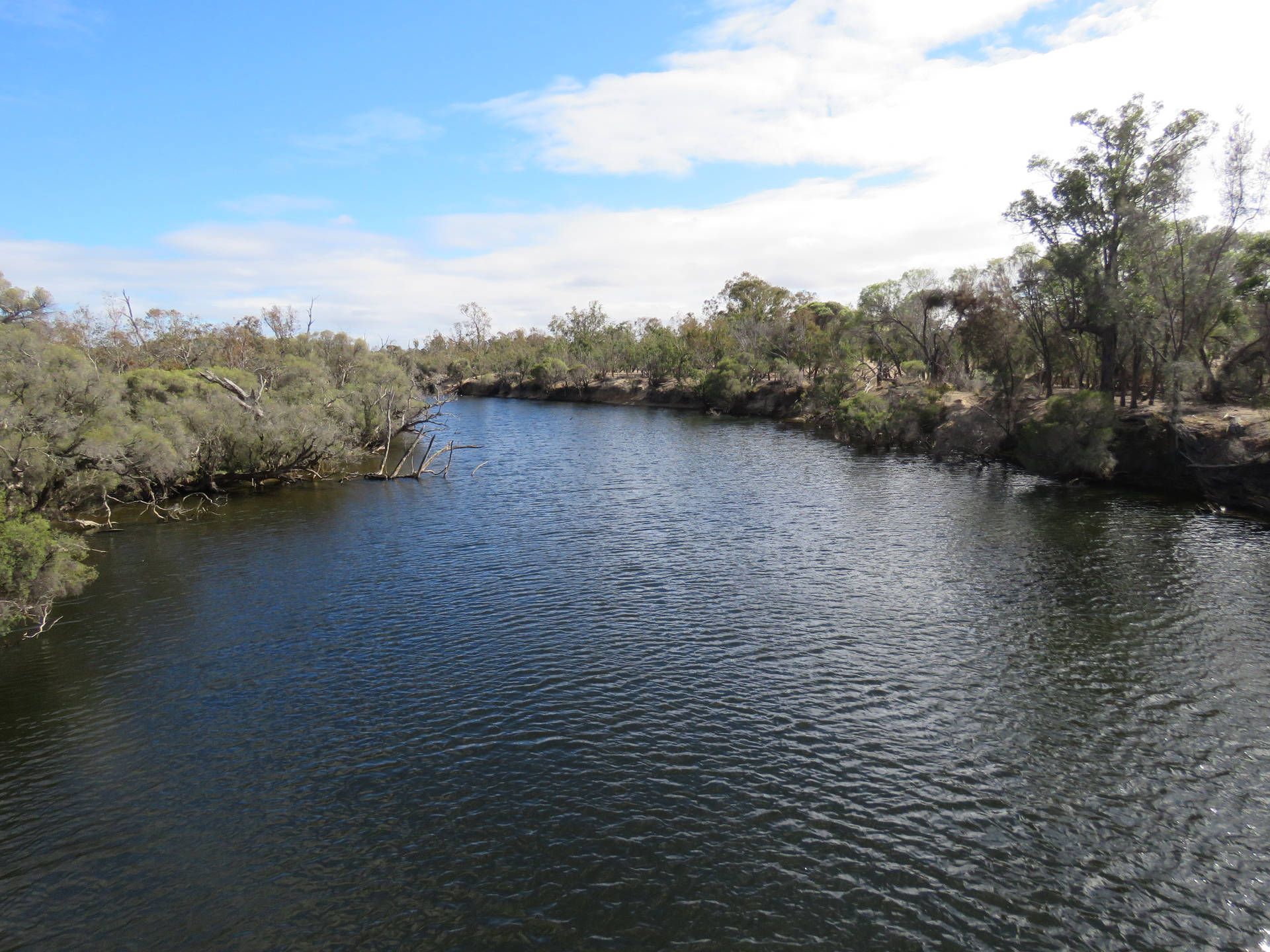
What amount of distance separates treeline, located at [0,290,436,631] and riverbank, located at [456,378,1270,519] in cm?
5968

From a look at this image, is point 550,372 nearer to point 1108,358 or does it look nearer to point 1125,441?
point 1108,358

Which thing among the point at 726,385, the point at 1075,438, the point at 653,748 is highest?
the point at 726,385

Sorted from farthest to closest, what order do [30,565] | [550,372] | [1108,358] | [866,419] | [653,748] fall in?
[550,372], [866,419], [1108,358], [30,565], [653,748]

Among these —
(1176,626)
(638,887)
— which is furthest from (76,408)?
(1176,626)

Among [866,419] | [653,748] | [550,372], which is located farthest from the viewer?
[550,372]

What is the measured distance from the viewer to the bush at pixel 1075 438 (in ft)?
175

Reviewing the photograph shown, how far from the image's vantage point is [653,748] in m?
20.6

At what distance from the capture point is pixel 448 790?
18766 millimetres

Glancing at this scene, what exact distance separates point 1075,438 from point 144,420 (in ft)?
235

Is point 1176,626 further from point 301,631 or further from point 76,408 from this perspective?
point 76,408

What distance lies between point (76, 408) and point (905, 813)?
4963cm

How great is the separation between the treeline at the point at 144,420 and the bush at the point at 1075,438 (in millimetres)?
60743

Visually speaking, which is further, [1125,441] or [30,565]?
[1125,441]

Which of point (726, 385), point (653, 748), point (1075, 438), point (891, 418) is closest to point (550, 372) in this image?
point (726, 385)
